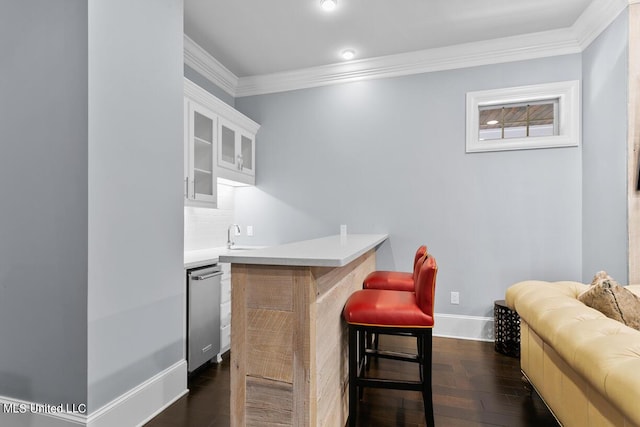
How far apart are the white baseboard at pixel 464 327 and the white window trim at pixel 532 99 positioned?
1.63 metres

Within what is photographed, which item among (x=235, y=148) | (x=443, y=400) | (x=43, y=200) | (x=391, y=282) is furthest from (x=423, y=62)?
(x=43, y=200)

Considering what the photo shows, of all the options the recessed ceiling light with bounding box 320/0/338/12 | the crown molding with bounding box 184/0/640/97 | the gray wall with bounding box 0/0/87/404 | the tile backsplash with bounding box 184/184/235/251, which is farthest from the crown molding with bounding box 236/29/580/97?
the gray wall with bounding box 0/0/87/404

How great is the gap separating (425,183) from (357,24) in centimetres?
161

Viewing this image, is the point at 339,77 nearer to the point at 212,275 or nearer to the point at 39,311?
the point at 212,275

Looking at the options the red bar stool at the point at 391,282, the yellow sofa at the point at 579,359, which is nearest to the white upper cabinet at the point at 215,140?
the red bar stool at the point at 391,282

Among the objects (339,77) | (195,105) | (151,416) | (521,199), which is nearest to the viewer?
(151,416)

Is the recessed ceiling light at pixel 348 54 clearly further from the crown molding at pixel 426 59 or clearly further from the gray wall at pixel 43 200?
the gray wall at pixel 43 200

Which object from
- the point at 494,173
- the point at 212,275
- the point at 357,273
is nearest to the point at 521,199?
the point at 494,173

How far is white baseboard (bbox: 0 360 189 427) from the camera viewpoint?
5.46ft

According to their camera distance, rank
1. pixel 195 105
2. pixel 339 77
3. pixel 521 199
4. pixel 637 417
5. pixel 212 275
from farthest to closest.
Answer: pixel 339 77 < pixel 521 199 < pixel 195 105 < pixel 212 275 < pixel 637 417

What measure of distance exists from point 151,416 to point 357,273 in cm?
153

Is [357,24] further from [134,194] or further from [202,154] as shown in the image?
[134,194]

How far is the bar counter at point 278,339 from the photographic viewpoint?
54.7 inches

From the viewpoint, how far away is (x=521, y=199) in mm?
3197
